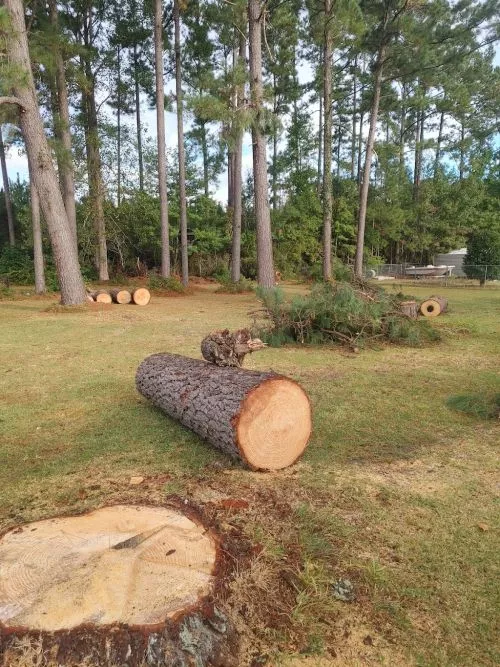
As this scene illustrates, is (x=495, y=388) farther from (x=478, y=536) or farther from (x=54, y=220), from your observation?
(x=54, y=220)

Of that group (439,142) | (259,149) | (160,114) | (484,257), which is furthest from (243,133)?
(439,142)

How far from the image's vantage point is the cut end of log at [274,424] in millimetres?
3039

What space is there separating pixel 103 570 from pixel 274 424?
5.25 feet

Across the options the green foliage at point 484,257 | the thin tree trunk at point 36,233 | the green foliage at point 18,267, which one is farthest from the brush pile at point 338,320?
the green foliage at point 484,257

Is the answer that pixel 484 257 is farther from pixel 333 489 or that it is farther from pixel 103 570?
pixel 103 570

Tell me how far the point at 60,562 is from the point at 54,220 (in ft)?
37.8

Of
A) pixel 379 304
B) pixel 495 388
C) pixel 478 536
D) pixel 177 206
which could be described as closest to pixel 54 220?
pixel 379 304

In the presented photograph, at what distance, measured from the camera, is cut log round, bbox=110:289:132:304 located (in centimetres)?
1389

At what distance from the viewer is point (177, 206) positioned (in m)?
24.9

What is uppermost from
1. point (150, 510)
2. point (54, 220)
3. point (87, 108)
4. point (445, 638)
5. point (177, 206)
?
point (87, 108)

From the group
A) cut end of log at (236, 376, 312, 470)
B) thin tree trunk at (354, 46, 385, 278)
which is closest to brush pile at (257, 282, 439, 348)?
cut end of log at (236, 376, 312, 470)

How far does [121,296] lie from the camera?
45.6 feet

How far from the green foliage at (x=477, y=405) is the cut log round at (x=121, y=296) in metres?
11.2

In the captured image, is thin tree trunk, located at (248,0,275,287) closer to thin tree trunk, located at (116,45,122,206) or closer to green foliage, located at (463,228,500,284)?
thin tree trunk, located at (116,45,122,206)
